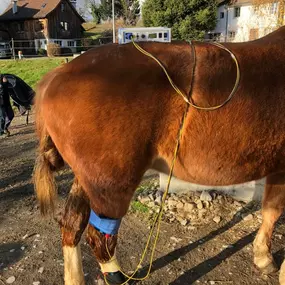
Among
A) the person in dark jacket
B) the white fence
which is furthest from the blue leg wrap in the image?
the white fence

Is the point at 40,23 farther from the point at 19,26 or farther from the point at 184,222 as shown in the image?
the point at 184,222

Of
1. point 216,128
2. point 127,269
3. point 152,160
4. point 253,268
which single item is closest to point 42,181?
point 152,160

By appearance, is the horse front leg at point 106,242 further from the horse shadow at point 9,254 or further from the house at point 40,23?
the house at point 40,23

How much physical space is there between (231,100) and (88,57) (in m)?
0.92

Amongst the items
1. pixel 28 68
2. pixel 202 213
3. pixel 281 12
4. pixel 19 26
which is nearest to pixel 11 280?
pixel 202 213

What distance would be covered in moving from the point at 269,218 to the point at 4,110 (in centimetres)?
690

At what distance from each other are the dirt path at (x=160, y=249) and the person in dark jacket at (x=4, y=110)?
4.20 meters

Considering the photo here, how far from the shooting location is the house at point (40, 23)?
133 ft

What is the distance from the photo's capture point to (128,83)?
1.95 meters

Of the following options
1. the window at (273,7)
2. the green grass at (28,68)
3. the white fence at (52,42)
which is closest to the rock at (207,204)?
the window at (273,7)

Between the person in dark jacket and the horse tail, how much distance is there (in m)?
5.73

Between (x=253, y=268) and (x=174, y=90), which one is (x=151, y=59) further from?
(x=253, y=268)

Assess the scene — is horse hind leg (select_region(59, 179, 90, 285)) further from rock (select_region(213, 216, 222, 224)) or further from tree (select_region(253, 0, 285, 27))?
tree (select_region(253, 0, 285, 27))

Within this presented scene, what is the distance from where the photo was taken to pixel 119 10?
49625mm
